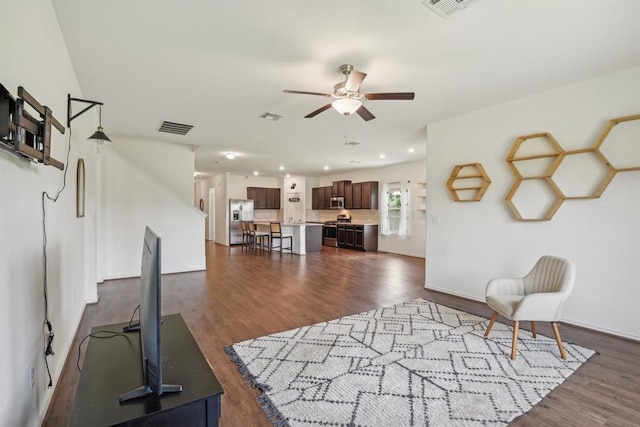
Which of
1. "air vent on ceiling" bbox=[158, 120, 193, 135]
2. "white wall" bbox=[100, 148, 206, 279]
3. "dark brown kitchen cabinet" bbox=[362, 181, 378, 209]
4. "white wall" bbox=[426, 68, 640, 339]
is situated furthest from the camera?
"dark brown kitchen cabinet" bbox=[362, 181, 378, 209]

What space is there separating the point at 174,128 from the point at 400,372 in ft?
16.0

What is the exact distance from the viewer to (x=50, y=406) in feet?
6.53

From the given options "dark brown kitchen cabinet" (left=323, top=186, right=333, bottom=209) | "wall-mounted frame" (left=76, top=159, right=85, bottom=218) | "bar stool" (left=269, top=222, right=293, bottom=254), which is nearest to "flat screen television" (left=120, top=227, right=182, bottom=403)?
"wall-mounted frame" (left=76, top=159, right=85, bottom=218)

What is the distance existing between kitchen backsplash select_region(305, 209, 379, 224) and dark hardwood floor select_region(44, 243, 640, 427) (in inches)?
105

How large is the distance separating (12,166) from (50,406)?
160 centimetres

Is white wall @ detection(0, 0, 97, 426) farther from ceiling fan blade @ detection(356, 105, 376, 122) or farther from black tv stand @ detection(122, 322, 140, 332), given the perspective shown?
ceiling fan blade @ detection(356, 105, 376, 122)

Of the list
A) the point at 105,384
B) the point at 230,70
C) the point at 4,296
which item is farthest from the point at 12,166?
the point at 230,70

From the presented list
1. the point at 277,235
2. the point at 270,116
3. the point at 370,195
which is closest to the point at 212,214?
the point at 277,235

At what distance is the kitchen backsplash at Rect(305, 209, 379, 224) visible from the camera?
33.4ft

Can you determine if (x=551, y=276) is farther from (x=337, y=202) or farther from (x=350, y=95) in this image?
(x=337, y=202)

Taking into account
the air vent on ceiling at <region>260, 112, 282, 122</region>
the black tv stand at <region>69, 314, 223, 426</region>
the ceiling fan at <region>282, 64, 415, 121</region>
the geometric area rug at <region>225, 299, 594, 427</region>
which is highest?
the air vent on ceiling at <region>260, 112, 282, 122</region>

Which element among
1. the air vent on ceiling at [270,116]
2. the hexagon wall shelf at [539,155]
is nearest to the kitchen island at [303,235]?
the air vent on ceiling at [270,116]

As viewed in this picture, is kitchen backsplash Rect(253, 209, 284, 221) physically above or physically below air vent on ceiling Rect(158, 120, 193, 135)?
below

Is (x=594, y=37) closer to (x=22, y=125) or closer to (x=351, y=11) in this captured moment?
(x=351, y=11)
